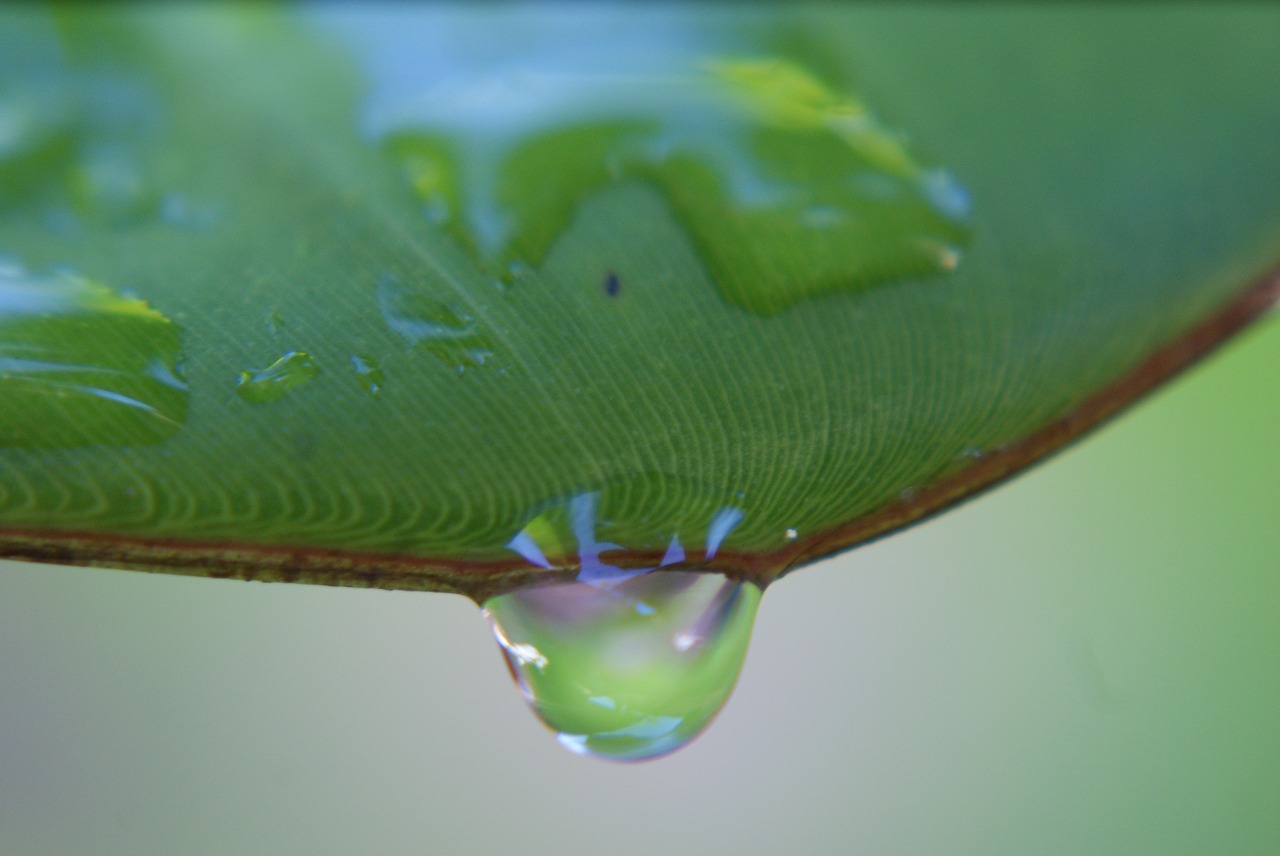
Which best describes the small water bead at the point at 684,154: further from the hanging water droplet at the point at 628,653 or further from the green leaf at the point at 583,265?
the hanging water droplet at the point at 628,653

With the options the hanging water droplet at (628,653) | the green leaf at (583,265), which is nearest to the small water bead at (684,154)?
the green leaf at (583,265)

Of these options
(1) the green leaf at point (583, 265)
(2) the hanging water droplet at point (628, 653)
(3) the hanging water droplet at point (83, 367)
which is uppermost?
(3) the hanging water droplet at point (83, 367)

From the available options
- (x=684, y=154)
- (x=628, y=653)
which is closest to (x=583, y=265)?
(x=684, y=154)

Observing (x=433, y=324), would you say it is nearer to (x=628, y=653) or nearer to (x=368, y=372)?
(x=368, y=372)

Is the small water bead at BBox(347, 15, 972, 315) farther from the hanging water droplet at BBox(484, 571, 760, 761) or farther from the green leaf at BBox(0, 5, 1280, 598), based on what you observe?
the hanging water droplet at BBox(484, 571, 760, 761)

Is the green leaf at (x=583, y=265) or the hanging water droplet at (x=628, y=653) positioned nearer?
the green leaf at (x=583, y=265)

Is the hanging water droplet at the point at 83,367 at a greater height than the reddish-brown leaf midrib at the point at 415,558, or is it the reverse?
the hanging water droplet at the point at 83,367

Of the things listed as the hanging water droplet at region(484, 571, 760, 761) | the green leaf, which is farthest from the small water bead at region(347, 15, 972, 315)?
the hanging water droplet at region(484, 571, 760, 761)
